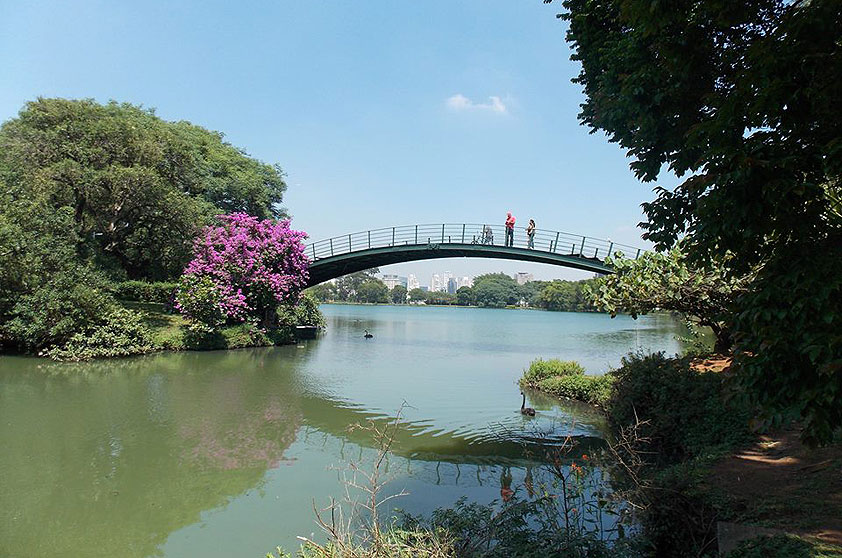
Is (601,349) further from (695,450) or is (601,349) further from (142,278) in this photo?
(142,278)

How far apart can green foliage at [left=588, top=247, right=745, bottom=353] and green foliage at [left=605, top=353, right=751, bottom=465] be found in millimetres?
1675

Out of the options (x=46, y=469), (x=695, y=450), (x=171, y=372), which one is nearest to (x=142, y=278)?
(x=171, y=372)

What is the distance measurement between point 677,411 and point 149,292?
23.9 metres

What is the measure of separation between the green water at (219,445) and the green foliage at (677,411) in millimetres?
1193

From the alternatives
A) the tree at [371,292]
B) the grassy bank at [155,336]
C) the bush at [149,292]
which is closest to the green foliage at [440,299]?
the tree at [371,292]

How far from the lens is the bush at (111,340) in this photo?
15.3 m

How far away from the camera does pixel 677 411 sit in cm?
761

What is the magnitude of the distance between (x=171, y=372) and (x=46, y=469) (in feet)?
26.0

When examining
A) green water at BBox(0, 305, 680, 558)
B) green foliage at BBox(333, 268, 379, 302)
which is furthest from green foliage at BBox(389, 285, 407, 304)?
green water at BBox(0, 305, 680, 558)

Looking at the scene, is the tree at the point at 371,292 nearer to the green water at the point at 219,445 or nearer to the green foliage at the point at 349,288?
the green foliage at the point at 349,288

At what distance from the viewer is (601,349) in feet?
81.7

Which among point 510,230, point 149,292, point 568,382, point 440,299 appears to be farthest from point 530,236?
point 440,299

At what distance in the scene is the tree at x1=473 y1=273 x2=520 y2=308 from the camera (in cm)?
10269

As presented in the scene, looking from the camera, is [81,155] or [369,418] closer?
[369,418]
